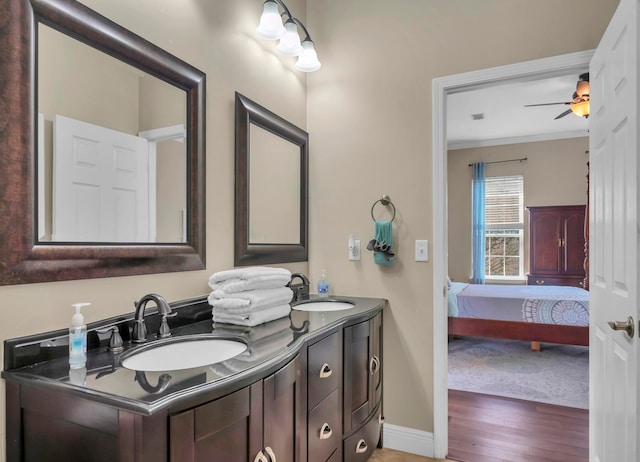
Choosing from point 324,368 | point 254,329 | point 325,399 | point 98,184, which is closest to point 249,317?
point 254,329

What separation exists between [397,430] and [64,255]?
202 cm

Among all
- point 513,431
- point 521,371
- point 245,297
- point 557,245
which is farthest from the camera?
point 557,245

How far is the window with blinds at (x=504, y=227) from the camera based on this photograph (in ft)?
19.6

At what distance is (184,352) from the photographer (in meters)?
1.37

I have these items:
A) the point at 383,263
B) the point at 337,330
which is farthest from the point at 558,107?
the point at 337,330

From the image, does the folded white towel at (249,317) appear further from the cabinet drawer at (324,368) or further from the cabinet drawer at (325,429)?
the cabinet drawer at (325,429)

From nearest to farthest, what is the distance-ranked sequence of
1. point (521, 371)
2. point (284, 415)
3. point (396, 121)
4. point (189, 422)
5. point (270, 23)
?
1. point (189, 422)
2. point (284, 415)
3. point (270, 23)
4. point (396, 121)
5. point (521, 371)

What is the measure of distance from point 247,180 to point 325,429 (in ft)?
4.05

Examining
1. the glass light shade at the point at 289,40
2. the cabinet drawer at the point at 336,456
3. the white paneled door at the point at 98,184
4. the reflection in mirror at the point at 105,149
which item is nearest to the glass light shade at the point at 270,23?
the glass light shade at the point at 289,40

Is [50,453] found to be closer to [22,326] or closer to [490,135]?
[22,326]

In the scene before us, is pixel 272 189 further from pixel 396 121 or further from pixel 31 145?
pixel 31 145

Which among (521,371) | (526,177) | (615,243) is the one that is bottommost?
(521,371)

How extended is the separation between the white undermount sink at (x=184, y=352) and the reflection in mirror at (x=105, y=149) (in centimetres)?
40

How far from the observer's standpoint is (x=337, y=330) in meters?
1.74
